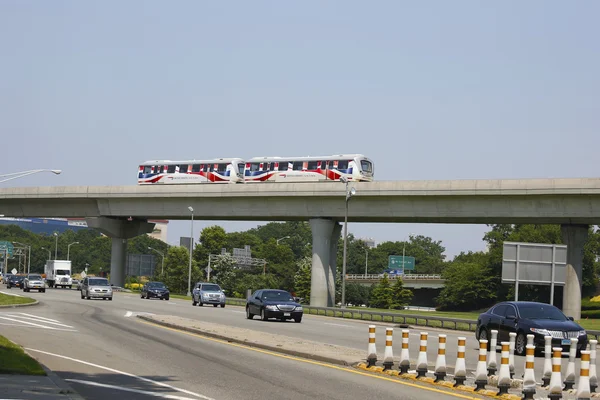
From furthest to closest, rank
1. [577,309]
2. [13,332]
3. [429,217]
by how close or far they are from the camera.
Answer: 1. [429,217]
2. [577,309]
3. [13,332]

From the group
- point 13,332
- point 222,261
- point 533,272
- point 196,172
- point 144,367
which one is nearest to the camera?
point 144,367

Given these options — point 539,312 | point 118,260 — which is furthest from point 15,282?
point 539,312

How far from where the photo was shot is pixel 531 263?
33812 millimetres

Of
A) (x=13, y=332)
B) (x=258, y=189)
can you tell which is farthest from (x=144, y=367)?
(x=258, y=189)

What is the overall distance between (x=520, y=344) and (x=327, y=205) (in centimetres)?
4284

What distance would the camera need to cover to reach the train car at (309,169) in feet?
223

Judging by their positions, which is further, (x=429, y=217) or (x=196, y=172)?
(x=196, y=172)

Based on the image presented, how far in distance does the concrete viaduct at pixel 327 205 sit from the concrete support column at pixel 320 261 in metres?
0.07

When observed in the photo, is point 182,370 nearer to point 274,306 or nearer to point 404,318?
point 274,306

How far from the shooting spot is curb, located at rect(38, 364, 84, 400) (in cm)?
1290

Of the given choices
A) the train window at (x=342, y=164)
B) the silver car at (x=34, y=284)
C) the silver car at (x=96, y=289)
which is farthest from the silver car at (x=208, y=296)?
the silver car at (x=34, y=284)

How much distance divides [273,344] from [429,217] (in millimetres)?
39557

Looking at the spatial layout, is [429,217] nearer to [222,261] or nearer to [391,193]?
[391,193]

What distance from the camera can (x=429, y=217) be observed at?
6241cm
